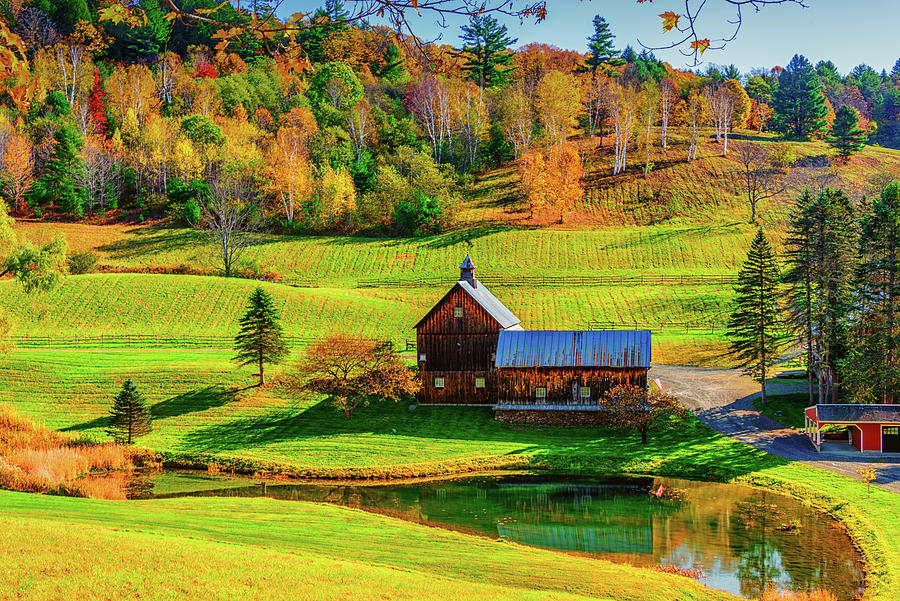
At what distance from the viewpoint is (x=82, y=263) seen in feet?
267

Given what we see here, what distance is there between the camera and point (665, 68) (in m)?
136

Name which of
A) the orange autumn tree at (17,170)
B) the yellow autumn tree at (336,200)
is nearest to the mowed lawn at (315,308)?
the yellow autumn tree at (336,200)

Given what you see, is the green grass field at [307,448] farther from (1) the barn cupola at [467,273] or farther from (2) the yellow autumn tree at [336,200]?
(2) the yellow autumn tree at [336,200]

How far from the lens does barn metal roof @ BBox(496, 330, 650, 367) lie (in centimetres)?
4641

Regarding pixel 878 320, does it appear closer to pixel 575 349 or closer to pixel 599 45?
pixel 575 349

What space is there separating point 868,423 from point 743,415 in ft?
24.8

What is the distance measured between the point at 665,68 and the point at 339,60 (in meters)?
58.8

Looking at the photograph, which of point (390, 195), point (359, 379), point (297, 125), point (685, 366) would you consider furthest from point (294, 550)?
point (297, 125)

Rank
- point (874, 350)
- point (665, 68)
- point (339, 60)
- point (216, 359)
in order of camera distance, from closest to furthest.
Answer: point (874, 350), point (216, 359), point (339, 60), point (665, 68)

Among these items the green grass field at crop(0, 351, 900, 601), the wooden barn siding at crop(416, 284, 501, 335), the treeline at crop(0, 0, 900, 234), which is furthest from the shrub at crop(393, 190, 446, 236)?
the wooden barn siding at crop(416, 284, 501, 335)

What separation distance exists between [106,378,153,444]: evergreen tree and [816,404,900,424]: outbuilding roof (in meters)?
37.7

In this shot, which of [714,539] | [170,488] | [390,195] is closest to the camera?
[714,539]

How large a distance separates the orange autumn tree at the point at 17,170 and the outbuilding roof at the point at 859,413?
9281 cm

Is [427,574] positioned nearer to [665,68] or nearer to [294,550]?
[294,550]
